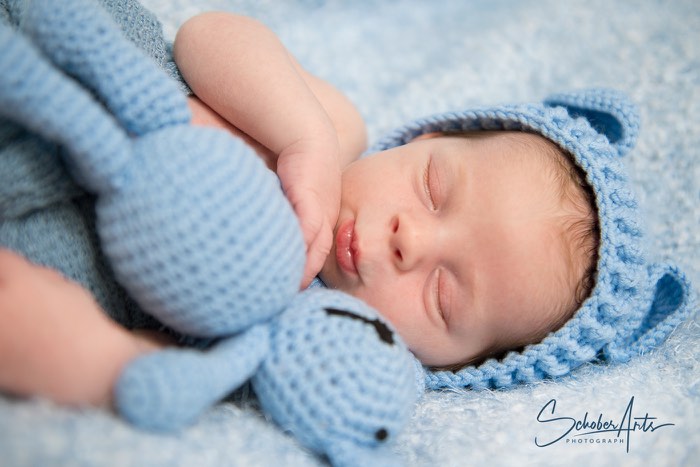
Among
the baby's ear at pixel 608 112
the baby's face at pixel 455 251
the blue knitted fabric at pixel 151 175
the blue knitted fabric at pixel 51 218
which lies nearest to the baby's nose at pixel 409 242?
the baby's face at pixel 455 251

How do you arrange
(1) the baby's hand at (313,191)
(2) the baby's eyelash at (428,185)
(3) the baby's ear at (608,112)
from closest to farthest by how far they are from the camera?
(1) the baby's hand at (313,191), (2) the baby's eyelash at (428,185), (3) the baby's ear at (608,112)

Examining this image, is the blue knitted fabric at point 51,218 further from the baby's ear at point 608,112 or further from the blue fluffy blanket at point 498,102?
the baby's ear at point 608,112

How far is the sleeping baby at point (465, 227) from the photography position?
4.46 ft

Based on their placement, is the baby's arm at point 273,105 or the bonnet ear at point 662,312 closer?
the baby's arm at point 273,105

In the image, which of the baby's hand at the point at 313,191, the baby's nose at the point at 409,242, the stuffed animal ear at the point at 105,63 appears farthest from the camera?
the baby's nose at the point at 409,242

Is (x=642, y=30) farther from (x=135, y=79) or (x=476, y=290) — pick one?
(x=135, y=79)

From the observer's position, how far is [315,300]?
3.67 ft

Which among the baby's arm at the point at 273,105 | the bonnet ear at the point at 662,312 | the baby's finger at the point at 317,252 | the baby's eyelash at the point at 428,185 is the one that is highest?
the baby's arm at the point at 273,105

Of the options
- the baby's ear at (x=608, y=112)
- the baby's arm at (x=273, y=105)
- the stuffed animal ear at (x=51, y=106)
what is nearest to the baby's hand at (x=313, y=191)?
the baby's arm at (x=273, y=105)

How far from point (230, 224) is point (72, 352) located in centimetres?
28

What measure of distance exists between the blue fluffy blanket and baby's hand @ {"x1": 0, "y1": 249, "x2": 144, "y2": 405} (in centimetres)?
4

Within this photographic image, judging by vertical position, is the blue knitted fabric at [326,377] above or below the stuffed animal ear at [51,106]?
below

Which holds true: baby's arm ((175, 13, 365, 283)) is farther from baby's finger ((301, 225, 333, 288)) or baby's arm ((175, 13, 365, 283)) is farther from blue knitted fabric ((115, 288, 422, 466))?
blue knitted fabric ((115, 288, 422, 466))

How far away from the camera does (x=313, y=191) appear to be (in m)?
1.26
